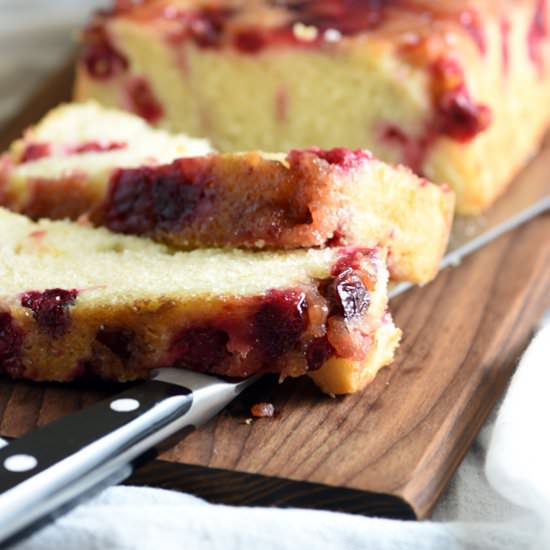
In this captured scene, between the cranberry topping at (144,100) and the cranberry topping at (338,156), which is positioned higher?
the cranberry topping at (338,156)

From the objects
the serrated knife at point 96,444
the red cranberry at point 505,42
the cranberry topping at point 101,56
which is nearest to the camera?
the serrated knife at point 96,444

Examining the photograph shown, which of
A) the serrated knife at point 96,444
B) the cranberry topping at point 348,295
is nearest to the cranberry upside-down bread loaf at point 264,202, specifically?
the cranberry topping at point 348,295

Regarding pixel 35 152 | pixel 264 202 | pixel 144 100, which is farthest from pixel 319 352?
pixel 144 100

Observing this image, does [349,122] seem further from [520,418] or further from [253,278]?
[520,418]

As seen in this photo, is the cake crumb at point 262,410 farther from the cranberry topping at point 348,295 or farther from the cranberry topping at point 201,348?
the cranberry topping at point 348,295

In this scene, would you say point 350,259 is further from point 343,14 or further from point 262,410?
point 343,14
